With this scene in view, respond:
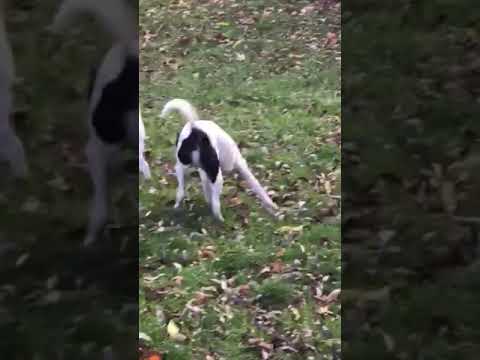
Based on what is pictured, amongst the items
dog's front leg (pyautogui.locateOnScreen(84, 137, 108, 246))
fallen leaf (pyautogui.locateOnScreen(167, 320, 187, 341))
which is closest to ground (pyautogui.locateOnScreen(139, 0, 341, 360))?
fallen leaf (pyautogui.locateOnScreen(167, 320, 187, 341))

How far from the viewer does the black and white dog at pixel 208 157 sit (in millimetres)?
2979

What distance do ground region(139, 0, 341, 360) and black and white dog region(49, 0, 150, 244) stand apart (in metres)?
0.05

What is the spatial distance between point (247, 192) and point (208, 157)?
0.16 metres

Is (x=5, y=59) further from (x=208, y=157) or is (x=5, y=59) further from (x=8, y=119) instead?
(x=208, y=157)

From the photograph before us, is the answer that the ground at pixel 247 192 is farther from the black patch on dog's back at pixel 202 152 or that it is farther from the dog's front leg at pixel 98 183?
the dog's front leg at pixel 98 183

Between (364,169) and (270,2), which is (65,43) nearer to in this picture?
(270,2)

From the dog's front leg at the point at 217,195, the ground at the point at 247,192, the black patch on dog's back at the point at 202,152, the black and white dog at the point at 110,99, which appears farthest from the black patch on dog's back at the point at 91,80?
the dog's front leg at the point at 217,195

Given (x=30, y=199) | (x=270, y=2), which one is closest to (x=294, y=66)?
(x=270, y=2)

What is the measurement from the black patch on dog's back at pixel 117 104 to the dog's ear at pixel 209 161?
24 centimetres

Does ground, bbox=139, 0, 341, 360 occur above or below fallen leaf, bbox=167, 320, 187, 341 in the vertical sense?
above

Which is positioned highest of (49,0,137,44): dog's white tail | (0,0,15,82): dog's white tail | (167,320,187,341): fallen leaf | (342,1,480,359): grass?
(49,0,137,44): dog's white tail

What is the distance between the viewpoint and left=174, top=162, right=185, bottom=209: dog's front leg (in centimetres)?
303

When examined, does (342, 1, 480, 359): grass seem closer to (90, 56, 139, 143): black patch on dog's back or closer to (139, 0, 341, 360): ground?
(139, 0, 341, 360): ground

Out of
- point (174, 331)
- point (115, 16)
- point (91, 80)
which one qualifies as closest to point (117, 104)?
Result: point (91, 80)
